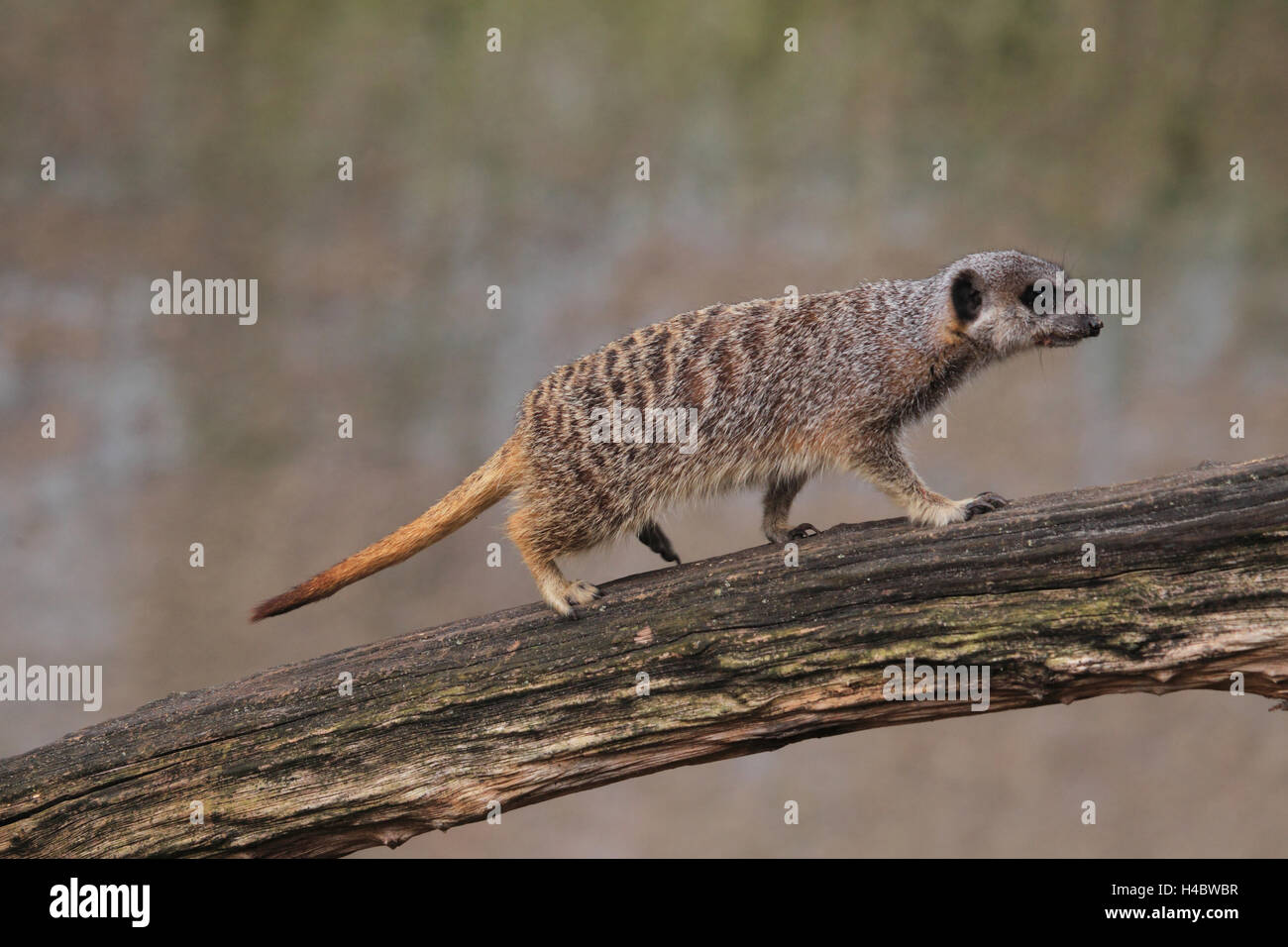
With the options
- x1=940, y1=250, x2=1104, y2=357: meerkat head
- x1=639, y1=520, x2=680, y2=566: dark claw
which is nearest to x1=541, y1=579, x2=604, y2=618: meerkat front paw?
x1=639, y1=520, x2=680, y2=566: dark claw

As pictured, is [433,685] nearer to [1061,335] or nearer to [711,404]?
[711,404]

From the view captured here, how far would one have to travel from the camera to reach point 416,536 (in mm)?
3693

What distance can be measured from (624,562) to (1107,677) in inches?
151

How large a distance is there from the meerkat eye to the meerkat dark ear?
13 centimetres

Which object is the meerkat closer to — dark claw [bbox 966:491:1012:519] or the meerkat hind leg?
the meerkat hind leg

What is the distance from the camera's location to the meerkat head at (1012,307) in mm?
3596

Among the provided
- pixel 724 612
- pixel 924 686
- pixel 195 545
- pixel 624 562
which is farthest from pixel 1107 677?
pixel 195 545

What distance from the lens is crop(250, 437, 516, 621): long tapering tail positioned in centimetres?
360

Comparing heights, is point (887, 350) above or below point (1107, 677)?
above

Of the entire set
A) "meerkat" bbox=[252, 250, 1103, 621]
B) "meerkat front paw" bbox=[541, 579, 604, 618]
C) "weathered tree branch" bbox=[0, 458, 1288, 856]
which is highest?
"meerkat" bbox=[252, 250, 1103, 621]

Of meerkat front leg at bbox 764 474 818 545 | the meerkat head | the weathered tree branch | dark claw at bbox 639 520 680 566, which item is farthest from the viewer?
dark claw at bbox 639 520 680 566

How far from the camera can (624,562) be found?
6.53m

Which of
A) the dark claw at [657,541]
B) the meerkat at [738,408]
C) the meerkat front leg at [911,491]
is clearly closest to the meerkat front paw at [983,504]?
the meerkat front leg at [911,491]

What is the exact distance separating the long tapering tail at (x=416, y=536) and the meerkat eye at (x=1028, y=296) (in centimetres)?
173
